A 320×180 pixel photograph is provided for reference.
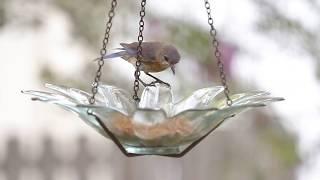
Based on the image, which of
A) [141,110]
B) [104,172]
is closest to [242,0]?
[104,172]

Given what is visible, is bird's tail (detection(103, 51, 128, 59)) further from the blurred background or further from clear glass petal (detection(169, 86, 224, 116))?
the blurred background

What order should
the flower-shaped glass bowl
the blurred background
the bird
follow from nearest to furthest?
1. the flower-shaped glass bowl
2. the bird
3. the blurred background

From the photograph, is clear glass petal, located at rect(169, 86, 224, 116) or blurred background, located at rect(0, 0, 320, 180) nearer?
clear glass petal, located at rect(169, 86, 224, 116)

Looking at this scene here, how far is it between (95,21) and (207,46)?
50 cm

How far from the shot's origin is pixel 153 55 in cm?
124

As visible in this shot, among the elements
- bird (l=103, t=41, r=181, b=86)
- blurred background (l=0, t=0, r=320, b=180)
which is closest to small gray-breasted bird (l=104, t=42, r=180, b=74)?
bird (l=103, t=41, r=181, b=86)

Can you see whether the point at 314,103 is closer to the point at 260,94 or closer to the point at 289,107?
the point at 289,107

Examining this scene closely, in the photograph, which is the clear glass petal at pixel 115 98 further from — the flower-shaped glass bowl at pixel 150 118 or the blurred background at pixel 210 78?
the blurred background at pixel 210 78

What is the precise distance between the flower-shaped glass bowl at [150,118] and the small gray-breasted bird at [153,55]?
65mm

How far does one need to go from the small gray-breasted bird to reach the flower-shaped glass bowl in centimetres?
6

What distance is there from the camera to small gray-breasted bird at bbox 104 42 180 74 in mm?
1228

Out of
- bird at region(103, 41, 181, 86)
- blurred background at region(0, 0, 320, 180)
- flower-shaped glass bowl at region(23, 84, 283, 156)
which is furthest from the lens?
blurred background at region(0, 0, 320, 180)

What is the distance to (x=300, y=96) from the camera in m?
2.78

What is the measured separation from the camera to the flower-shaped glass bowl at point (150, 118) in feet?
3.56
